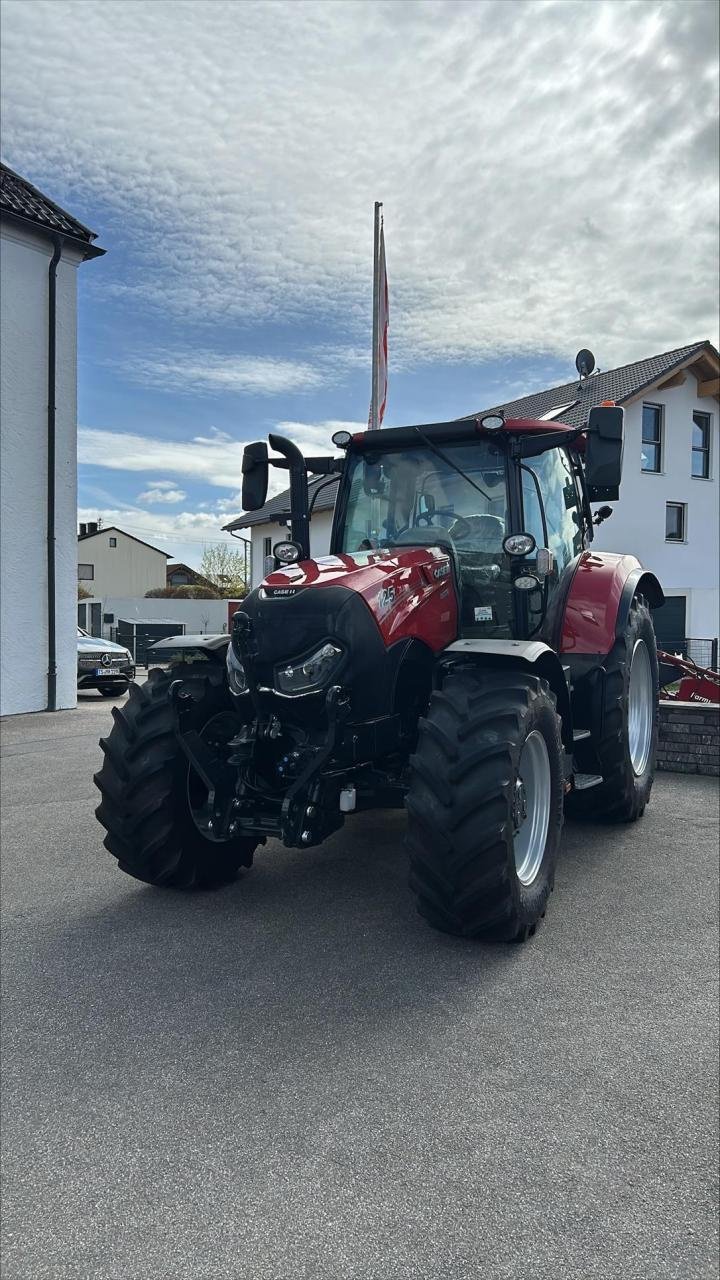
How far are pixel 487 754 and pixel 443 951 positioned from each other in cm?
94

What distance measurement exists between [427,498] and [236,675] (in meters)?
1.53

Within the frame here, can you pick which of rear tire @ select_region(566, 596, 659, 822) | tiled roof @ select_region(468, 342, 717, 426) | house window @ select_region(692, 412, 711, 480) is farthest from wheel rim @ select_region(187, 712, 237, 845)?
house window @ select_region(692, 412, 711, 480)

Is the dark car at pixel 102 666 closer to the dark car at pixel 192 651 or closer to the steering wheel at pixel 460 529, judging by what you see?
the dark car at pixel 192 651

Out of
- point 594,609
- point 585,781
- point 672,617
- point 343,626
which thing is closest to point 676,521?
point 672,617

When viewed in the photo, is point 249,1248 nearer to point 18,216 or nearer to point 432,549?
point 432,549

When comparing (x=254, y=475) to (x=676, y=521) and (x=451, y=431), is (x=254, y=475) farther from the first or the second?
(x=676, y=521)

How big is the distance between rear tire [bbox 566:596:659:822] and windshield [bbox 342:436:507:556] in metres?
1.17

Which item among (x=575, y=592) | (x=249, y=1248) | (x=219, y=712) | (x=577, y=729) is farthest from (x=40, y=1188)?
(x=575, y=592)

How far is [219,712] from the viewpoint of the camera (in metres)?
4.54

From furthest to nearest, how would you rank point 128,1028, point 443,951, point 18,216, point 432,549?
point 18,216, point 432,549, point 443,951, point 128,1028

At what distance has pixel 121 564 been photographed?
5984 cm

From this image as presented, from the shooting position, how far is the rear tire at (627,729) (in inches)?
202

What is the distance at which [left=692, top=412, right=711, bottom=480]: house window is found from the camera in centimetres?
2511

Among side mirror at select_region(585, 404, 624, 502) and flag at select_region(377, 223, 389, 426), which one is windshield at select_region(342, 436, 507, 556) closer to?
side mirror at select_region(585, 404, 624, 502)
